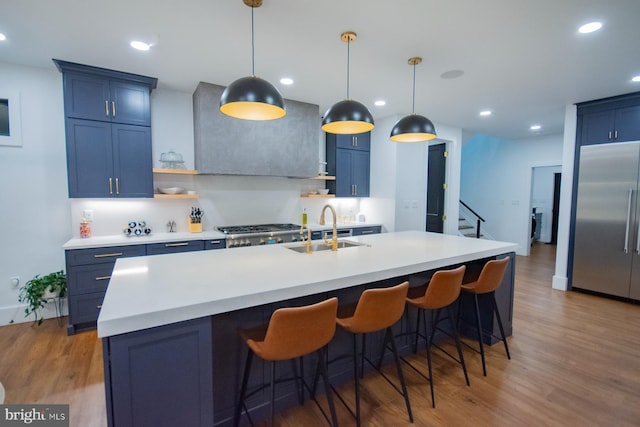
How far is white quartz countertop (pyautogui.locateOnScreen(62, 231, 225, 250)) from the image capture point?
119 inches

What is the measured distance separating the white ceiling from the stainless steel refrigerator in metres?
0.87

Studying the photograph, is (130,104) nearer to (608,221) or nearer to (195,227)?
(195,227)

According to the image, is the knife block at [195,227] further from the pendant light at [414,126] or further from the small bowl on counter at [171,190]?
the pendant light at [414,126]

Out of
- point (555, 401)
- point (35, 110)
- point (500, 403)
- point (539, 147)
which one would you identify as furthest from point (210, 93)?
point (539, 147)

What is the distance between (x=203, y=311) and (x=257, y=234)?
8.15 feet

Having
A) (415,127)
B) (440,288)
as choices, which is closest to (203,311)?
(440,288)

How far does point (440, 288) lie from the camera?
205 cm

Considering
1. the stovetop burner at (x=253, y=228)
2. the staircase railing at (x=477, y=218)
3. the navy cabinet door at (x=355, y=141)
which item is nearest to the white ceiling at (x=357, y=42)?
the navy cabinet door at (x=355, y=141)

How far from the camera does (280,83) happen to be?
360 cm

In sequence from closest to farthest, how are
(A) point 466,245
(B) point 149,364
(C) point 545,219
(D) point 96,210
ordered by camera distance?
(B) point 149,364
(A) point 466,245
(D) point 96,210
(C) point 545,219

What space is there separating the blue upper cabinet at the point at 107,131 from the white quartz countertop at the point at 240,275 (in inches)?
67.2

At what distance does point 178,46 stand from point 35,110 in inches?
77.4

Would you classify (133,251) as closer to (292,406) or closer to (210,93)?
(210,93)

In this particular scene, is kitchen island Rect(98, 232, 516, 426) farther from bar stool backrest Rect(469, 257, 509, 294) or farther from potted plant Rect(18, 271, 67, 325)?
potted plant Rect(18, 271, 67, 325)
